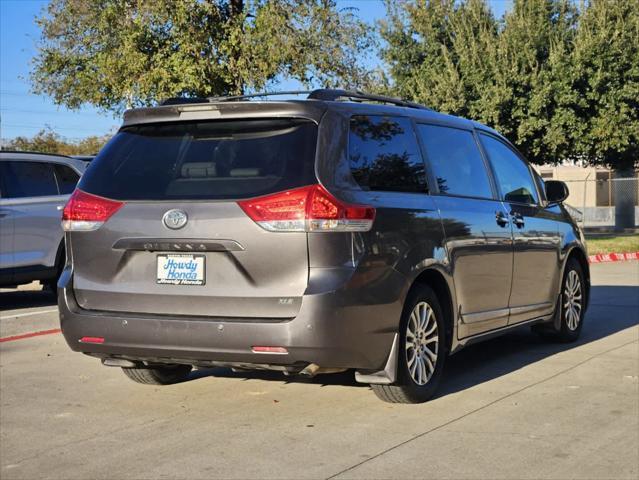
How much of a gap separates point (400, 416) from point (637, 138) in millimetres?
28327

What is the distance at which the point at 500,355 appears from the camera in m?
8.54

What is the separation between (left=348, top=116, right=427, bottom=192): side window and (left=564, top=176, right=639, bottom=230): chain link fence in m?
11.4

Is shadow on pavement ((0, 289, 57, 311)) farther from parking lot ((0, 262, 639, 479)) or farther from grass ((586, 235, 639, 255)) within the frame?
grass ((586, 235, 639, 255))

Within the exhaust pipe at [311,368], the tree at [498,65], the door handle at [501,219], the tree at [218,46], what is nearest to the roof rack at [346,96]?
the door handle at [501,219]

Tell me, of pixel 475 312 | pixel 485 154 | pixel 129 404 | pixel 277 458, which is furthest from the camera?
pixel 485 154

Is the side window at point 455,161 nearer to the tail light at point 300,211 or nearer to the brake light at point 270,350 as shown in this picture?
the tail light at point 300,211

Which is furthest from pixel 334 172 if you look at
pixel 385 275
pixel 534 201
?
pixel 534 201

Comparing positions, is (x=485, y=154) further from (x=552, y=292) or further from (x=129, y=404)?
(x=129, y=404)

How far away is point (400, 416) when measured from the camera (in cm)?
616

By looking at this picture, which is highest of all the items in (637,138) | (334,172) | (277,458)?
(637,138)

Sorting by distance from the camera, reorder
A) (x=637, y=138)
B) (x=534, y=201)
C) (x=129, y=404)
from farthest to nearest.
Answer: (x=637, y=138) < (x=534, y=201) < (x=129, y=404)

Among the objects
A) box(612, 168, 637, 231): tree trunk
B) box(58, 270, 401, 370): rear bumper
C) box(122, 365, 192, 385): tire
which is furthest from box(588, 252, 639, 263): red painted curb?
box(58, 270, 401, 370): rear bumper

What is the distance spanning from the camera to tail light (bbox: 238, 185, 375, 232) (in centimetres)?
553

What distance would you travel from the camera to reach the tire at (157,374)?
279 inches
